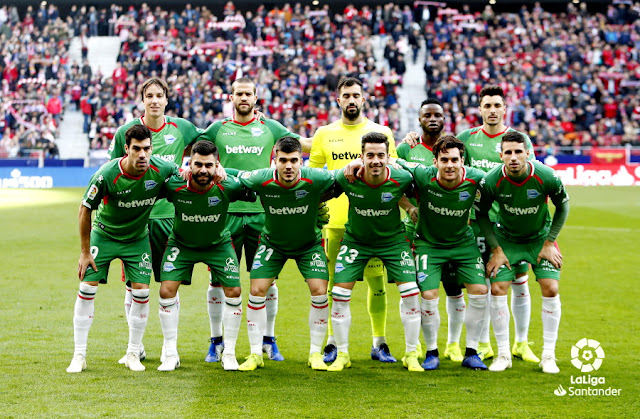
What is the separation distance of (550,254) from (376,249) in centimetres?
154

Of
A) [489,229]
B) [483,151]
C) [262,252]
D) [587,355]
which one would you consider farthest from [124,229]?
[587,355]

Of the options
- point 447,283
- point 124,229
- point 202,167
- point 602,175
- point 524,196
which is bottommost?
point 602,175

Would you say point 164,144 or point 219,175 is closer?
point 219,175

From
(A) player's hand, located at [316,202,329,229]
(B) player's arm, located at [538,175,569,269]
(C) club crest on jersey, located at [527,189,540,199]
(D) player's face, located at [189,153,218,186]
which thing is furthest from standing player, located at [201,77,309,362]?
(B) player's arm, located at [538,175,569,269]

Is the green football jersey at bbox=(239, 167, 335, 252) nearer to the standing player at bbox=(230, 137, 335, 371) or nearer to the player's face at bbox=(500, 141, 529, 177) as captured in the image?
the standing player at bbox=(230, 137, 335, 371)

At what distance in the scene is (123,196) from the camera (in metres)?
→ 6.76

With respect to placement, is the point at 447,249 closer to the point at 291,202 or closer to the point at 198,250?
the point at 291,202

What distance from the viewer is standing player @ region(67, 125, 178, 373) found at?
668 cm

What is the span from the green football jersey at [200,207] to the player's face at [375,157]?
109cm

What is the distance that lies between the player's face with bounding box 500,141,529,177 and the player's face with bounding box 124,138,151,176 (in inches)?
120

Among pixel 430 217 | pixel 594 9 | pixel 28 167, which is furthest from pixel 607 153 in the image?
pixel 430 217

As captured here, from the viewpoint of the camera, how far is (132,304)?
6953 mm

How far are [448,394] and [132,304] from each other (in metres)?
2.87

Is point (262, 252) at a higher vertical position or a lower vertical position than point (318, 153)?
lower
